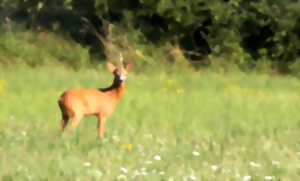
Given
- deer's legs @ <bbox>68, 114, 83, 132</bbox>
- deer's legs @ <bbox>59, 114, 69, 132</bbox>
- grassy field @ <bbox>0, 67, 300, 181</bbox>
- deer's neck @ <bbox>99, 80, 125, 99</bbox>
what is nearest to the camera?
grassy field @ <bbox>0, 67, 300, 181</bbox>

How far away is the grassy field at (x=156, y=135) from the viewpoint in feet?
19.1

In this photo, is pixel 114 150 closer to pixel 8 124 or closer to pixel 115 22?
pixel 8 124

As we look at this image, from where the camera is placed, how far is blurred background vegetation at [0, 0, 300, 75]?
59.5ft

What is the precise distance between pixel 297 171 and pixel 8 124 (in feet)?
13.3

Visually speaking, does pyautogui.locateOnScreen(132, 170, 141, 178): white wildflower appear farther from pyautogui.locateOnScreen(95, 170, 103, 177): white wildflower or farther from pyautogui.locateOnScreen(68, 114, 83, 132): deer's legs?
pyautogui.locateOnScreen(68, 114, 83, 132): deer's legs

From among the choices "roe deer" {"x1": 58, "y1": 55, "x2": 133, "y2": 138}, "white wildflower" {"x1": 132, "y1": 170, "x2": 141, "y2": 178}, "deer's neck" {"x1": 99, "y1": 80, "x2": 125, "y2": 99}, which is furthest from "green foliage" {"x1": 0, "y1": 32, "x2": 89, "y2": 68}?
"white wildflower" {"x1": 132, "y1": 170, "x2": 141, "y2": 178}

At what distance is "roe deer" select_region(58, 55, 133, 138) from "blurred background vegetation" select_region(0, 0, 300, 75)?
9.54 meters

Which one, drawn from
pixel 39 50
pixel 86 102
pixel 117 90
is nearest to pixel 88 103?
pixel 86 102

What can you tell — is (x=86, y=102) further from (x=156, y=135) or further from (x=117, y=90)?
Answer: (x=156, y=135)

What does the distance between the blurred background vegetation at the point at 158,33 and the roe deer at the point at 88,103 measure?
9544 mm

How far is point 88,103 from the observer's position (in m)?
7.76

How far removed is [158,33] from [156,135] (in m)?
11.8

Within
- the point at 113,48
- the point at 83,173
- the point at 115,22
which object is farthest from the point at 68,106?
the point at 115,22

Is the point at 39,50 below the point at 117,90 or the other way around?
below
